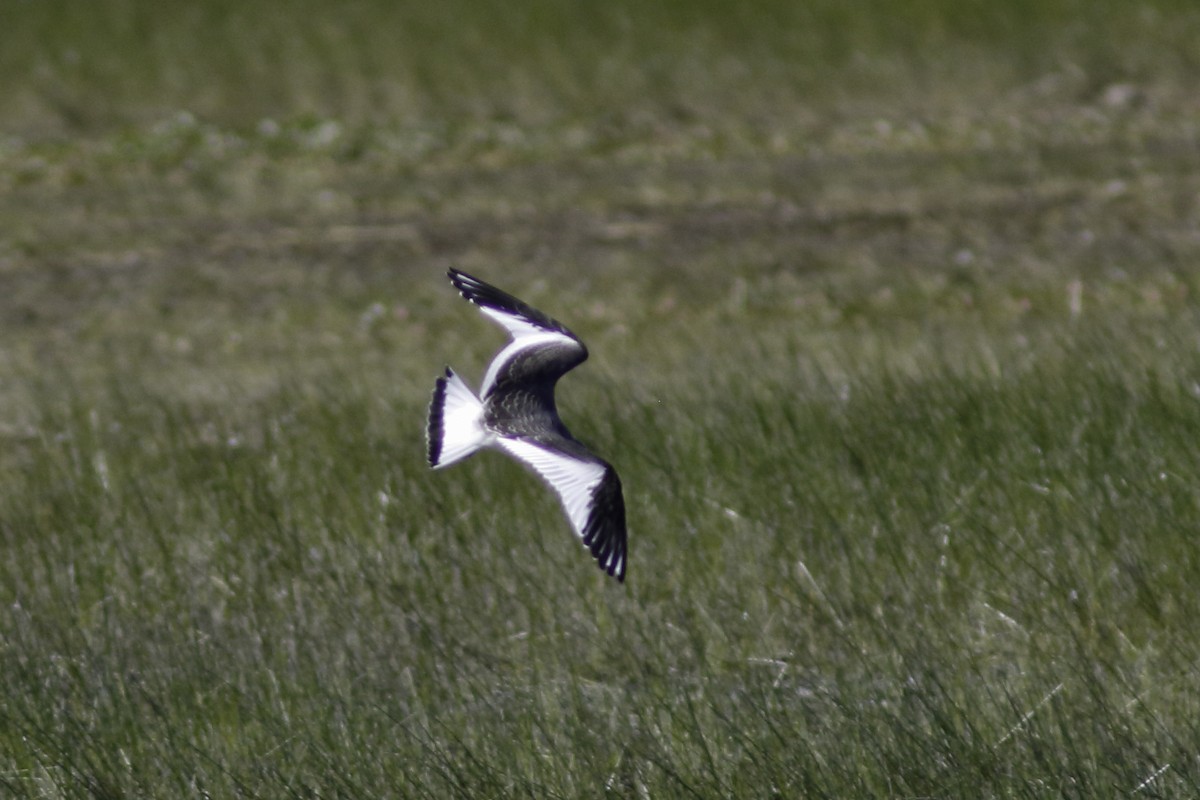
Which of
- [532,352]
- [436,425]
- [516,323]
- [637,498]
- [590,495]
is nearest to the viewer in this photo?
[590,495]

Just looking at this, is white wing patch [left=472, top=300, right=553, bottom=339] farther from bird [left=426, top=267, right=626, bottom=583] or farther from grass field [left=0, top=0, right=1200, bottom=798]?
grass field [left=0, top=0, right=1200, bottom=798]

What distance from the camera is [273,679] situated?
4473mm

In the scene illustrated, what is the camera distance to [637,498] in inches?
224

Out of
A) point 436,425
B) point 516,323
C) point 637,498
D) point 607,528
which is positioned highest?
point 516,323

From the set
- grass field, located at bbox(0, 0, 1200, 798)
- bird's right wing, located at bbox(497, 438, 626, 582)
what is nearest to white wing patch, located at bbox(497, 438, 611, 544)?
bird's right wing, located at bbox(497, 438, 626, 582)

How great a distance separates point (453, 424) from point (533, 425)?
0.25 meters

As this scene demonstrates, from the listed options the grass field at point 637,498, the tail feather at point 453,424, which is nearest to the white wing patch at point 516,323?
the tail feather at point 453,424

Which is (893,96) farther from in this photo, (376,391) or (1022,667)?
(1022,667)

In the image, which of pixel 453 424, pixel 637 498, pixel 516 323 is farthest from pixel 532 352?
pixel 637 498

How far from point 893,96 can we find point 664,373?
9.71 m

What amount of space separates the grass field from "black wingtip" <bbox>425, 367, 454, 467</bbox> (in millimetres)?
772

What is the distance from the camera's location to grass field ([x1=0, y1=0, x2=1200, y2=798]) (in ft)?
13.2

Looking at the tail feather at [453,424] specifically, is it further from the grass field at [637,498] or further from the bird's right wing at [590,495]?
the grass field at [637,498]

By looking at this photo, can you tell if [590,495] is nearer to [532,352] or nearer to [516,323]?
[532,352]
